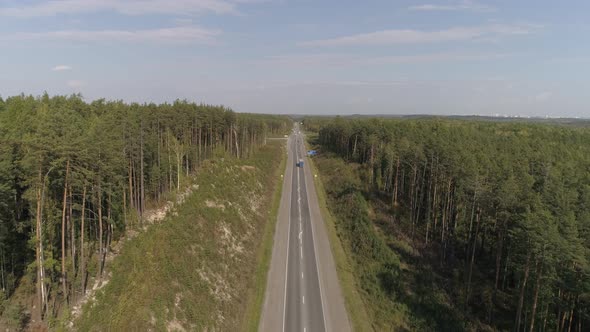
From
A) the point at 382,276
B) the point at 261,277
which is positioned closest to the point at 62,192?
the point at 261,277

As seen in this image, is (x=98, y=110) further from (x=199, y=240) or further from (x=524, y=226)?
(x=524, y=226)

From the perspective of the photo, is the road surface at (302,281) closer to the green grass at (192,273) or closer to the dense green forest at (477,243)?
the green grass at (192,273)

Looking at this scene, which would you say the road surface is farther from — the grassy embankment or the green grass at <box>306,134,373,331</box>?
the grassy embankment

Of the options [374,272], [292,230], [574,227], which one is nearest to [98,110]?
[292,230]

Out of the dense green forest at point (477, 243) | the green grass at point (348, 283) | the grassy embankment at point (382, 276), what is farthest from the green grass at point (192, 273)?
the dense green forest at point (477, 243)

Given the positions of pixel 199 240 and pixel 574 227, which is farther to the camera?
pixel 199 240
